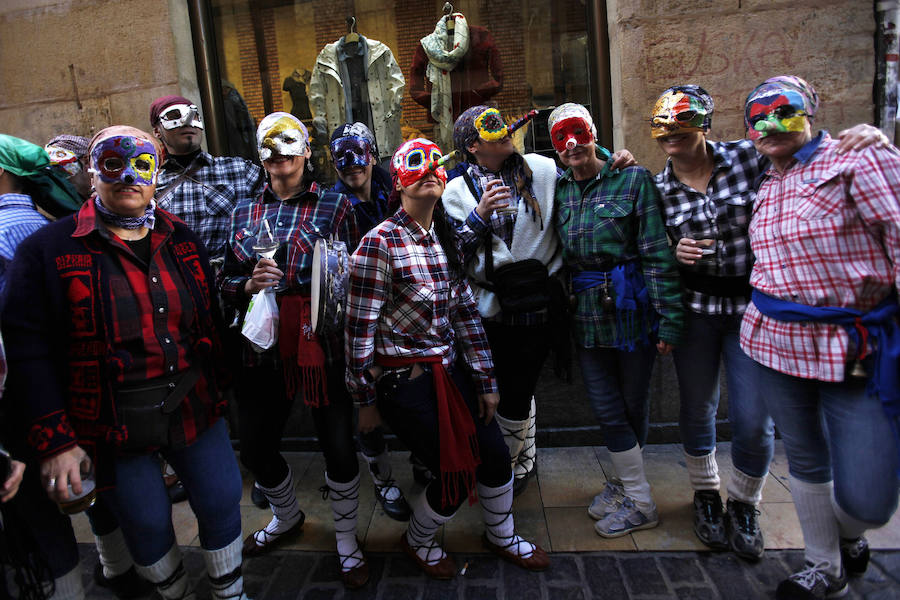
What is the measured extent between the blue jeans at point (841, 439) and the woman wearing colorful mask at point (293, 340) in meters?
1.98

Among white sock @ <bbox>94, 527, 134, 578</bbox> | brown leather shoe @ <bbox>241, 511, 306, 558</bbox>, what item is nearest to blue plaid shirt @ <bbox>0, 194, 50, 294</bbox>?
white sock @ <bbox>94, 527, 134, 578</bbox>

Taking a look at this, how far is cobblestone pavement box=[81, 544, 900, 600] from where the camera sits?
8.08 feet

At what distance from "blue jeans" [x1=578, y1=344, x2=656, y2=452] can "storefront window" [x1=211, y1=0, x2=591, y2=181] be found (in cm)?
235

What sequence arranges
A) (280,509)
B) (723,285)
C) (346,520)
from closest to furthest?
(723,285)
(346,520)
(280,509)

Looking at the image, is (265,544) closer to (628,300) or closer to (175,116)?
(628,300)

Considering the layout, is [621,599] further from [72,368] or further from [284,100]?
[284,100]

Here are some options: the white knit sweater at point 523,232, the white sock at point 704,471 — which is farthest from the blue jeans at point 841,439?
the white knit sweater at point 523,232

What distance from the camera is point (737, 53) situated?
3.99 metres

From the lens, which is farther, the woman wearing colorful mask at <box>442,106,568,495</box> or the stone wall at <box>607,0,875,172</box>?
the stone wall at <box>607,0,875,172</box>

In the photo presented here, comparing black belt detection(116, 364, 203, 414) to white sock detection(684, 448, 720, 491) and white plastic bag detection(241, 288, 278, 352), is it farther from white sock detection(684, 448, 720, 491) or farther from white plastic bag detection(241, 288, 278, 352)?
white sock detection(684, 448, 720, 491)

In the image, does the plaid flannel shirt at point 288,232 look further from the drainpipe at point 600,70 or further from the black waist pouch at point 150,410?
the drainpipe at point 600,70

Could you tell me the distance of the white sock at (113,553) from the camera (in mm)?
2539

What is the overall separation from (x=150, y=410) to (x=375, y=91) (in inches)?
149

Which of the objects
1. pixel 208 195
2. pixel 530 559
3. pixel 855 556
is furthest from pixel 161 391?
pixel 855 556
